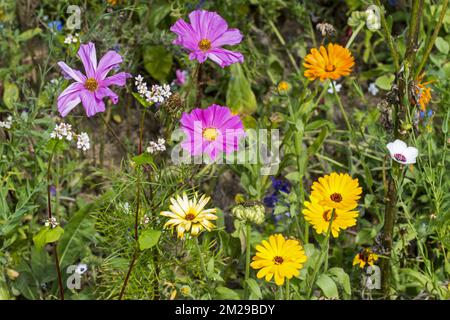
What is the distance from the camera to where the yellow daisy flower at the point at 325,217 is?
1312mm

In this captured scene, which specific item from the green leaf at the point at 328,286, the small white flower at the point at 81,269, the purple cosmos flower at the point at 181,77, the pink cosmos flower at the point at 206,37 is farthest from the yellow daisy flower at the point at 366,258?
the purple cosmos flower at the point at 181,77

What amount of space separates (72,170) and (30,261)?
0.26 metres

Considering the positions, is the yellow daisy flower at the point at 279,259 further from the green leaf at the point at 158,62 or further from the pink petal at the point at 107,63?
the green leaf at the point at 158,62

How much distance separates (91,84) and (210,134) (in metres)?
0.24

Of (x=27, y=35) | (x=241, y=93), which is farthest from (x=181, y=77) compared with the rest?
(x=27, y=35)

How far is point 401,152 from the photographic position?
1367 mm

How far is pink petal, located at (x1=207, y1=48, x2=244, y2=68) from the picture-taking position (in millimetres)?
1332

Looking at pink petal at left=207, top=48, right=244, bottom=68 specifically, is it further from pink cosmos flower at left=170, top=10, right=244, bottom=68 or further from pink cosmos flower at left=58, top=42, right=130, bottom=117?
pink cosmos flower at left=58, top=42, right=130, bottom=117

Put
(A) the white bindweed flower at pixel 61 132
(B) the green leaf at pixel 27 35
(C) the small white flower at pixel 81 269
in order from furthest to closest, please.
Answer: (B) the green leaf at pixel 27 35 → (C) the small white flower at pixel 81 269 → (A) the white bindweed flower at pixel 61 132

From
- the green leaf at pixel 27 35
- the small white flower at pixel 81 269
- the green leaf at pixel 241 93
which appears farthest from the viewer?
the green leaf at pixel 241 93

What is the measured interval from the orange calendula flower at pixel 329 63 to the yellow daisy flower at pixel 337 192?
0.85ft

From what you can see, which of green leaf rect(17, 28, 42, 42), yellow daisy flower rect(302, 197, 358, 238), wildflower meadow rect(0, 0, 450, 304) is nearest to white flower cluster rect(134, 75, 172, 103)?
wildflower meadow rect(0, 0, 450, 304)

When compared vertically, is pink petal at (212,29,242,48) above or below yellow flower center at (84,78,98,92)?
above

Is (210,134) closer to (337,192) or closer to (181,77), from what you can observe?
(337,192)
